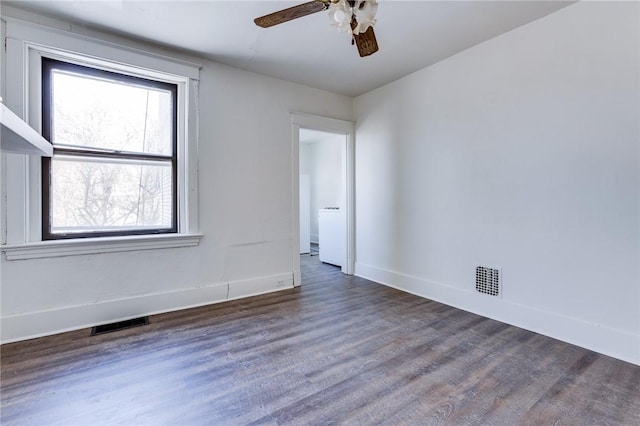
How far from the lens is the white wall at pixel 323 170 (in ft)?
22.3

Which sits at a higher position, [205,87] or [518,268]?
[205,87]

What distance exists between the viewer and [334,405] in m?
1.58

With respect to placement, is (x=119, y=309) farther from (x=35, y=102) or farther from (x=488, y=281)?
(x=488, y=281)

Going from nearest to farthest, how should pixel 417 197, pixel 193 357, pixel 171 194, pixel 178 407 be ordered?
pixel 178 407 → pixel 193 357 → pixel 171 194 → pixel 417 197

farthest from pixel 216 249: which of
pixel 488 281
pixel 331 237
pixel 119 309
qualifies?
pixel 488 281

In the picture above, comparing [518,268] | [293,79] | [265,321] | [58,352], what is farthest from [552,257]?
[58,352]

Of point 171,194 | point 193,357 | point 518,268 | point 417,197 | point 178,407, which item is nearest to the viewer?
point 178,407

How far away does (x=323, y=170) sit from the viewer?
7203 millimetres

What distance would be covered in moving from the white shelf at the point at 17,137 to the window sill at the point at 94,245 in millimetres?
1159

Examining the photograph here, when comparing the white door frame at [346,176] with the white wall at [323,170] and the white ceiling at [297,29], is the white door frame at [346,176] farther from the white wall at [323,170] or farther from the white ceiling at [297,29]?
the white wall at [323,170]

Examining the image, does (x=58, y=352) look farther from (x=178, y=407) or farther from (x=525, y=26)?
(x=525, y=26)

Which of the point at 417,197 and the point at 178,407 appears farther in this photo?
the point at 417,197

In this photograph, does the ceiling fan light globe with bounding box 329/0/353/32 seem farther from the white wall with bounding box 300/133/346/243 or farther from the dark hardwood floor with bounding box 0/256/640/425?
the white wall with bounding box 300/133/346/243

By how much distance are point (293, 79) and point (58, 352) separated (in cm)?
342
